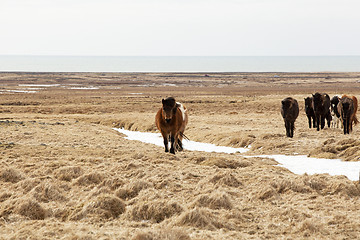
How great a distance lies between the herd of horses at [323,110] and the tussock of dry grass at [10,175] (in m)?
16.2

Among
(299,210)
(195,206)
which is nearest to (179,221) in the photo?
(195,206)

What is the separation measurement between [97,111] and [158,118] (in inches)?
1324

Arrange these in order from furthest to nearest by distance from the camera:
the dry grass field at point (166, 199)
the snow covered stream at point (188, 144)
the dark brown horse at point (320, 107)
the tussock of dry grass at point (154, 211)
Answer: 1. the dark brown horse at point (320, 107)
2. the snow covered stream at point (188, 144)
3. the tussock of dry grass at point (154, 211)
4. the dry grass field at point (166, 199)

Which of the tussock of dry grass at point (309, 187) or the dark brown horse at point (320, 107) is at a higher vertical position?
the dark brown horse at point (320, 107)

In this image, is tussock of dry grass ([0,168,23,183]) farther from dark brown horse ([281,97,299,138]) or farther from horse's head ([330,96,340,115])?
horse's head ([330,96,340,115])

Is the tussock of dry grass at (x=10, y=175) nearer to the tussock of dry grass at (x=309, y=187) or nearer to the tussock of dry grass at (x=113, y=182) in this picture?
the tussock of dry grass at (x=113, y=182)

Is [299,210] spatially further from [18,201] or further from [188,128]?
[188,128]

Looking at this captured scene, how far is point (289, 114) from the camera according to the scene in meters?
25.0

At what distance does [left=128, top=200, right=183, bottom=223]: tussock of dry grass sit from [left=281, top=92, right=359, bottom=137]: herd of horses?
647 inches

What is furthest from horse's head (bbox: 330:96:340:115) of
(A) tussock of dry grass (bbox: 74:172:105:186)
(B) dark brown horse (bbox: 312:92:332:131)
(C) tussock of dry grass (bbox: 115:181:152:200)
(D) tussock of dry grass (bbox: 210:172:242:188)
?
(C) tussock of dry grass (bbox: 115:181:152:200)

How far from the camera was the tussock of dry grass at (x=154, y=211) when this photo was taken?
8977 millimetres

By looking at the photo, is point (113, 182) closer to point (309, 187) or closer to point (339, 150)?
point (309, 187)

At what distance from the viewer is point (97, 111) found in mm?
50281

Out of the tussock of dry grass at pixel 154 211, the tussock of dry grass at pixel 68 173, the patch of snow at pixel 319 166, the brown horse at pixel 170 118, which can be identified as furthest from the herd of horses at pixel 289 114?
the tussock of dry grass at pixel 154 211
